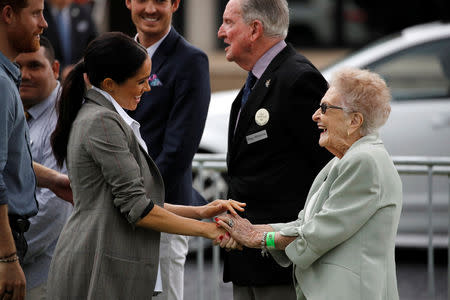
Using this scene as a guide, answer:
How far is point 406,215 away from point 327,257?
166 inches

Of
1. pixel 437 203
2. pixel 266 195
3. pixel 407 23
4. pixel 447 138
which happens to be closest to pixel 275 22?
pixel 266 195

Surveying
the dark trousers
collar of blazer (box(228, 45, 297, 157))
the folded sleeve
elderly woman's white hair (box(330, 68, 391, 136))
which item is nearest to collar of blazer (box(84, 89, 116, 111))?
the folded sleeve

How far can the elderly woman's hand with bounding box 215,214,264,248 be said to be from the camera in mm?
4461

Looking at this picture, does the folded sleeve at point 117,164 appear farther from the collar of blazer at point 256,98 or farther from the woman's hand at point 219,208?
the collar of blazer at point 256,98

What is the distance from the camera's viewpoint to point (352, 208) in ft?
12.9

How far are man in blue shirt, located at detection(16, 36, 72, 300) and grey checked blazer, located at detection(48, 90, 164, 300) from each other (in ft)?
2.69

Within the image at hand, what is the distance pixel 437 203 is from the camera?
21.3 ft

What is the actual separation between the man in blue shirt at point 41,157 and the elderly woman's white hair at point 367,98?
170 cm

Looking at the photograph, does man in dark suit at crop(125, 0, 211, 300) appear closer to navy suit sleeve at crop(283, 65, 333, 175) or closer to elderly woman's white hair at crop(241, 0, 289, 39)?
elderly woman's white hair at crop(241, 0, 289, 39)

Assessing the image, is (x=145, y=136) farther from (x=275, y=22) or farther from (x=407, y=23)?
(x=407, y=23)

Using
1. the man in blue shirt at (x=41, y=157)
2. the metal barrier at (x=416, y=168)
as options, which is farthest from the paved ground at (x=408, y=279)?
the man in blue shirt at (x=41, y=157)

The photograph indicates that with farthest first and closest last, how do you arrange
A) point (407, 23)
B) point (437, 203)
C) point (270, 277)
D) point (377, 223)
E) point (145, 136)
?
1. point (407, 23)
2. point (437, 203)
3. point (145, 136)
4. point (270, 277)
5. point (377, 223)

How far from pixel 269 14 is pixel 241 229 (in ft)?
3.57

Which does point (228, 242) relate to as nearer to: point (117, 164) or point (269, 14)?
point (117, 164)
